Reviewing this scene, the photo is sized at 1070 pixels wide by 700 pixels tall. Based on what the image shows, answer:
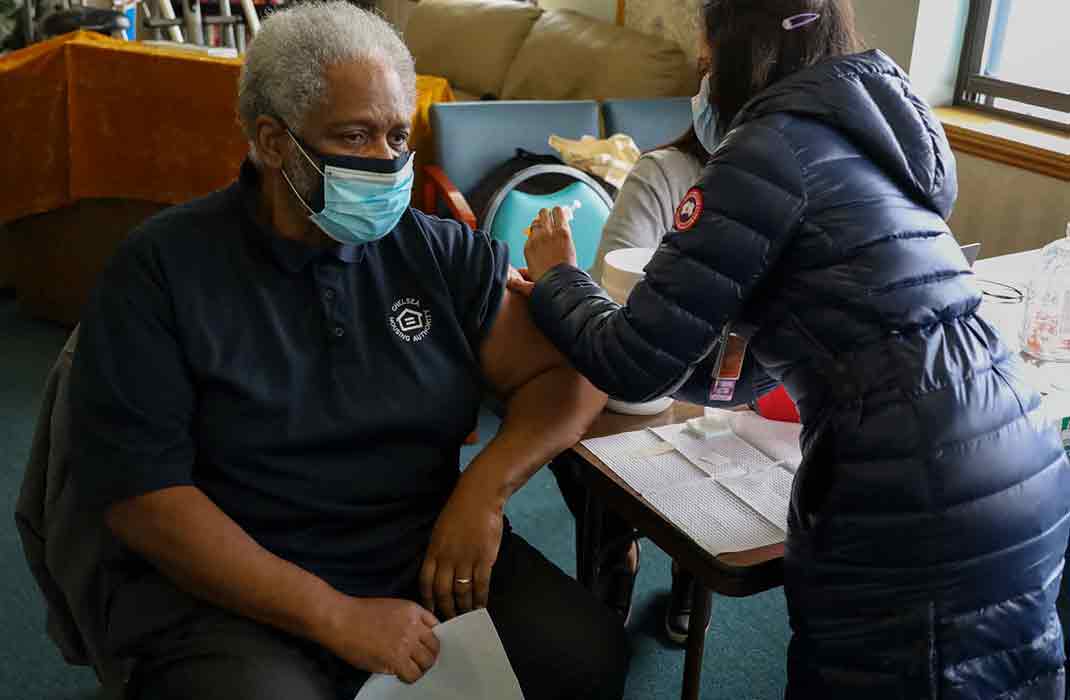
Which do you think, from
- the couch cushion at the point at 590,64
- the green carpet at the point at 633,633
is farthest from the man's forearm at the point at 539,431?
the couch cushion at the point at 590,64

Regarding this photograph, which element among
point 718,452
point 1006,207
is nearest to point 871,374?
point 718,452

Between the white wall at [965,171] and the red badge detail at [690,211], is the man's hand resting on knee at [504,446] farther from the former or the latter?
the white wall at [965,171]

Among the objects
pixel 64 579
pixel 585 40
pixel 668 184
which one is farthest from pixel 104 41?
pixel 64 579

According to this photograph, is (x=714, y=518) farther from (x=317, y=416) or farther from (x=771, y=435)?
(x=317, y=416)

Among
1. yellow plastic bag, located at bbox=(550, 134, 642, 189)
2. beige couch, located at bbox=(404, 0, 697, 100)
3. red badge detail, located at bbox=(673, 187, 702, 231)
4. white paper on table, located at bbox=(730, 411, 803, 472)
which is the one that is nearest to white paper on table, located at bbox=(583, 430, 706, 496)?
white paper on table, located at bbox=(730, 411, 803, 472)

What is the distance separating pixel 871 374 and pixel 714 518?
0.26 meters

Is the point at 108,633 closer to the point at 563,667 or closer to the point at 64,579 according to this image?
the point at 64,579

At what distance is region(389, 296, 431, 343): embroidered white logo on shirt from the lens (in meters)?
1.43

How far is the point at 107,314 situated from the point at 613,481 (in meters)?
0.66

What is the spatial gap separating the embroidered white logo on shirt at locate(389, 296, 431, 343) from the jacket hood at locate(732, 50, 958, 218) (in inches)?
19.7

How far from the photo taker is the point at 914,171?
1.19 meters

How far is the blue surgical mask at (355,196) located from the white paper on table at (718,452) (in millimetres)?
482

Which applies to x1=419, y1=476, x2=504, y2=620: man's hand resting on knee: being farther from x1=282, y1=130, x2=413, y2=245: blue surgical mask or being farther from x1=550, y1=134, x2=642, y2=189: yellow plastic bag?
x1=550, y1=134, x2=642, y2=189: yellow plastic bag

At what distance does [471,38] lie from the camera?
494 cm
